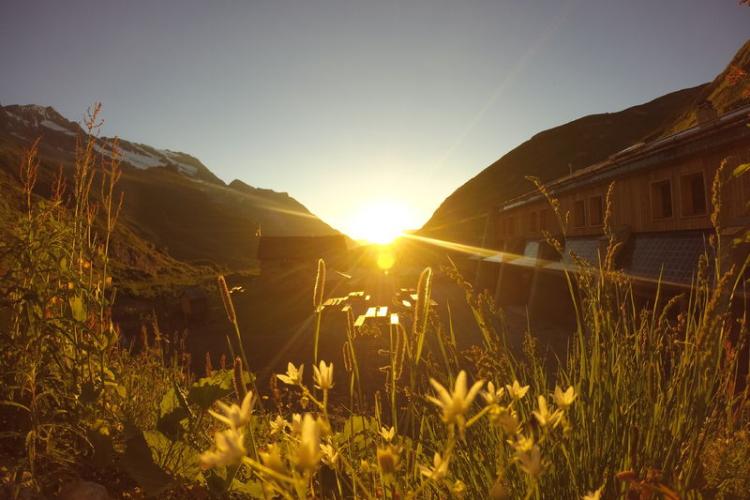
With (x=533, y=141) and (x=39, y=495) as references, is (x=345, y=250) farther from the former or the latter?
(x=533, y=141)

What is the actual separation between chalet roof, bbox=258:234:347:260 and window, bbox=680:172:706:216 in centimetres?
2581

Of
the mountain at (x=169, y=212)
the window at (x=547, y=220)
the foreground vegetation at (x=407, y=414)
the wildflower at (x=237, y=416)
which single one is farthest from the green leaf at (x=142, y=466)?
the mountain at (x=169, y=212)

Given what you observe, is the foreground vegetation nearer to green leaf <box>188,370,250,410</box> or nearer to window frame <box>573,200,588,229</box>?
green leaf <box>188,370,250,410</box>

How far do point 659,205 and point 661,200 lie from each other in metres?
0.12

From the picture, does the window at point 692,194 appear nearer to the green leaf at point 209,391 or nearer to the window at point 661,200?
the window at point 661,200

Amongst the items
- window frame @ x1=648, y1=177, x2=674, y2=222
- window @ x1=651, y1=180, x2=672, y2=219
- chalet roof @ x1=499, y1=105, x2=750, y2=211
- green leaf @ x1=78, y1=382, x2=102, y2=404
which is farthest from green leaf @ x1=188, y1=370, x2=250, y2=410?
window @ x1=651, y1=180, x2=672, y2=219

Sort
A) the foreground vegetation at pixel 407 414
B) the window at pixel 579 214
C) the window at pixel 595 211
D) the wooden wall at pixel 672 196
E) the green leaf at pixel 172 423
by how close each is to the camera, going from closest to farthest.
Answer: the foreground vegetation at pixel 407 414
the green leaf at pixel 172 423
the wooden wall at pixel 672 196
the window at pixel 595 211
the window at pixel 579 214

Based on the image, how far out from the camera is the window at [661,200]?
10.4 m

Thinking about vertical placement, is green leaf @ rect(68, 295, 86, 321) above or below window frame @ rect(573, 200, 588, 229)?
below

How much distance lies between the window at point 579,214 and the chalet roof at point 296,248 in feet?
70.2

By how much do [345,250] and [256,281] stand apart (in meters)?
10.5

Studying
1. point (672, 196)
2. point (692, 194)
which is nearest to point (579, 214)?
point (672, 196)

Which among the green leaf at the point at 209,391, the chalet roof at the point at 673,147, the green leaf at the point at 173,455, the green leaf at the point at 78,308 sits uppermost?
the chalet roof at the point at 673,147

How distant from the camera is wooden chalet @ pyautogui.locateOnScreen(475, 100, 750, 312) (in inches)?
318
